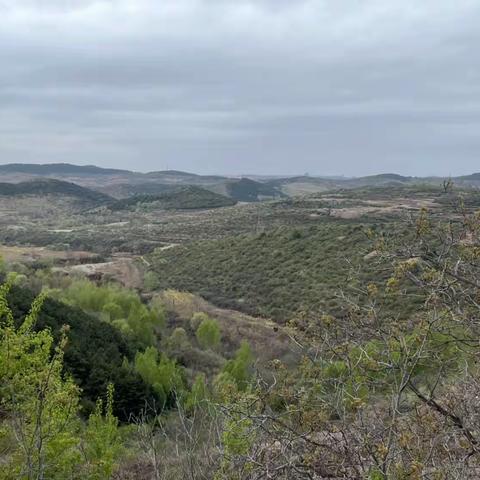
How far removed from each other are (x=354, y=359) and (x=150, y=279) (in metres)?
45.4

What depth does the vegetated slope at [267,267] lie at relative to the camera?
42719 mm

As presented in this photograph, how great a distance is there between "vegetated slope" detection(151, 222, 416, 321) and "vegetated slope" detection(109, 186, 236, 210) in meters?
85.9

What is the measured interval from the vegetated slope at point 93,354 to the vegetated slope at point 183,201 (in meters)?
114

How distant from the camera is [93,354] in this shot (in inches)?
1022

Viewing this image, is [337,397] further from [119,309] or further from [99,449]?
[119,309]

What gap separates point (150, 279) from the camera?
165 feet

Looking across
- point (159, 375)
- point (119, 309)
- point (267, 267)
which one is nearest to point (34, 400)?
point (159, 375)

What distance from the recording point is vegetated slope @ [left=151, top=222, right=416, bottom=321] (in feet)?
140

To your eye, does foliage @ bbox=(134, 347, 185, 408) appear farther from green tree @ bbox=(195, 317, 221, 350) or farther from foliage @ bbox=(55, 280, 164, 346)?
green tree @ bbox=(195, 317, 221, 350)

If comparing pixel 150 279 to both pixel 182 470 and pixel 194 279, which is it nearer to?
pixel 194 279

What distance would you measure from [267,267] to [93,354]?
26383mm

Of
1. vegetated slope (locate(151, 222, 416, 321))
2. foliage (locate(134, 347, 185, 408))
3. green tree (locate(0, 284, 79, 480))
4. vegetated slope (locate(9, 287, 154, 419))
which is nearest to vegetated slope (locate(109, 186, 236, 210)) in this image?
vegetated slope (locate(151, 222, 416, 321))

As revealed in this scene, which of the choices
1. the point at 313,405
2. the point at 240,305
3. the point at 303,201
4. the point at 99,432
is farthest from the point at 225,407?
the point at 303,201

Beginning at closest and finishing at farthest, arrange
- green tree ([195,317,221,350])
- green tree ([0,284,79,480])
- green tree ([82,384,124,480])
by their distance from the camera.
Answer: green tree ([0,284,79,480]) < green tree ([82,384,124,480]) < green tree ([195,317,221,350])
